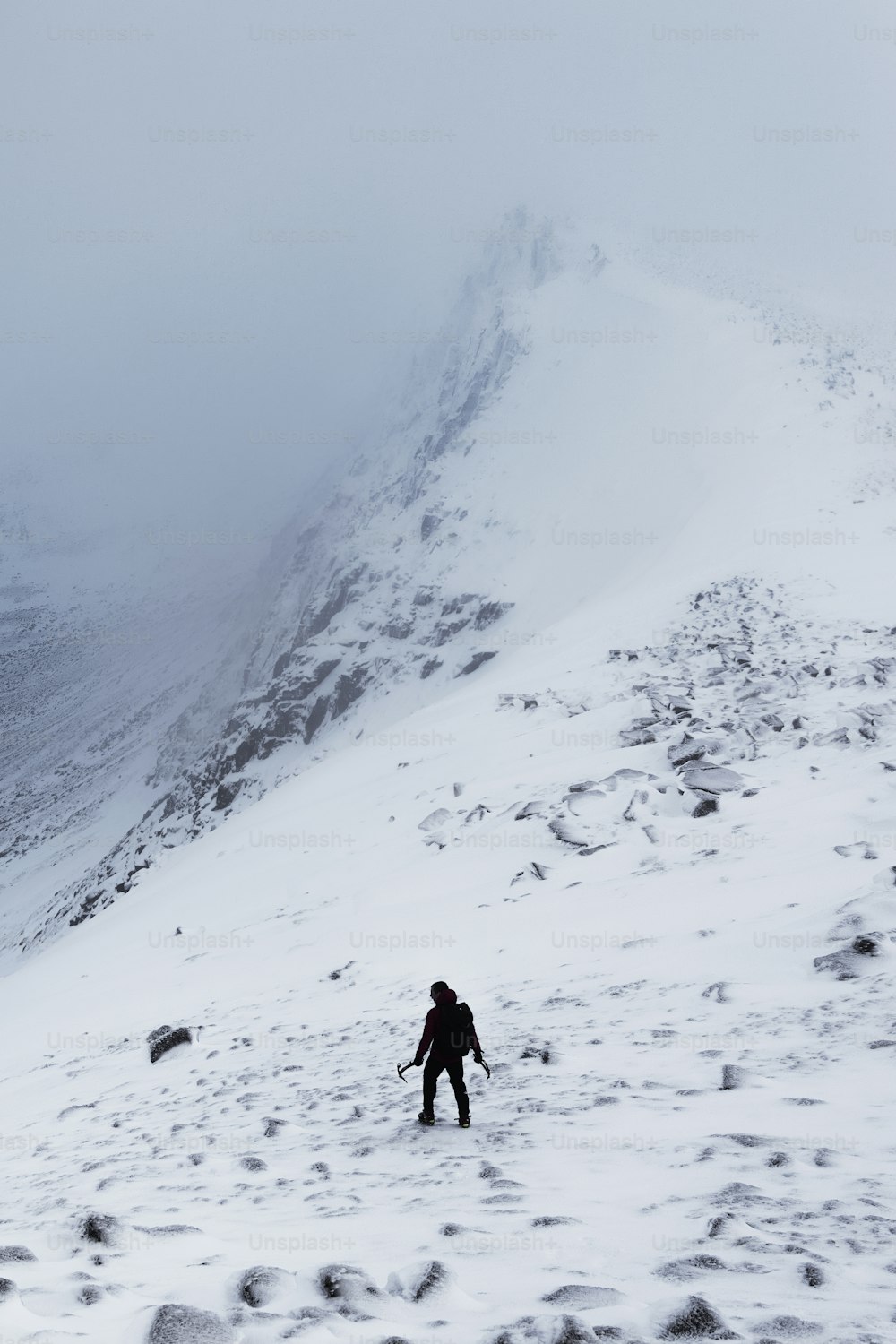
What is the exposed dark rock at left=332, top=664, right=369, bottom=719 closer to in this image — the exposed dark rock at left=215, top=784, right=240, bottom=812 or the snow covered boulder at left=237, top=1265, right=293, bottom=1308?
the exposed dark rock at left=215, top=784, right=240, bottom=812

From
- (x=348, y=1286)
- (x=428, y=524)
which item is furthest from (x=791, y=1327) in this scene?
(x=428, y=524)

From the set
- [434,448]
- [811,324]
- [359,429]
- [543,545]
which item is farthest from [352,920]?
[359,429]

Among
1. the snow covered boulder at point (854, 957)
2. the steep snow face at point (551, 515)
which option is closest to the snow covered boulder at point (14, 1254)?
the snow covered boulder at point (854, 957)

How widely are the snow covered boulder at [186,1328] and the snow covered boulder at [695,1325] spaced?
1.76 metres

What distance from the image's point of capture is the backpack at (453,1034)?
658cm

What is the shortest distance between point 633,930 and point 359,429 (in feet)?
411

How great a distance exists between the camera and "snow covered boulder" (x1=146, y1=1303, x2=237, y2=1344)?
3186mm

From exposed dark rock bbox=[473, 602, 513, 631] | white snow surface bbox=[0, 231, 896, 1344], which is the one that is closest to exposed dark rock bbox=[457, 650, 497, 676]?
exposed dark rock bbox=[473, 602, 513, 631]

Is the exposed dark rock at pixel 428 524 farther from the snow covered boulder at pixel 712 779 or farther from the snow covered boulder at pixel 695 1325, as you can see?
the snow covered boulder at pixel 695 1325

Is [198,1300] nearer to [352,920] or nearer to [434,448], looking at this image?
[352,920]

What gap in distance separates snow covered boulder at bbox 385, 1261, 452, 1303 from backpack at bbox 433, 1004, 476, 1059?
2.70m

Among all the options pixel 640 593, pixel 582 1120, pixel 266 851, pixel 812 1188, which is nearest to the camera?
pixel 812 1188

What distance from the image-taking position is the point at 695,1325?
309 centimetres

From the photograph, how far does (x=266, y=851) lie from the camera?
19.7 m
